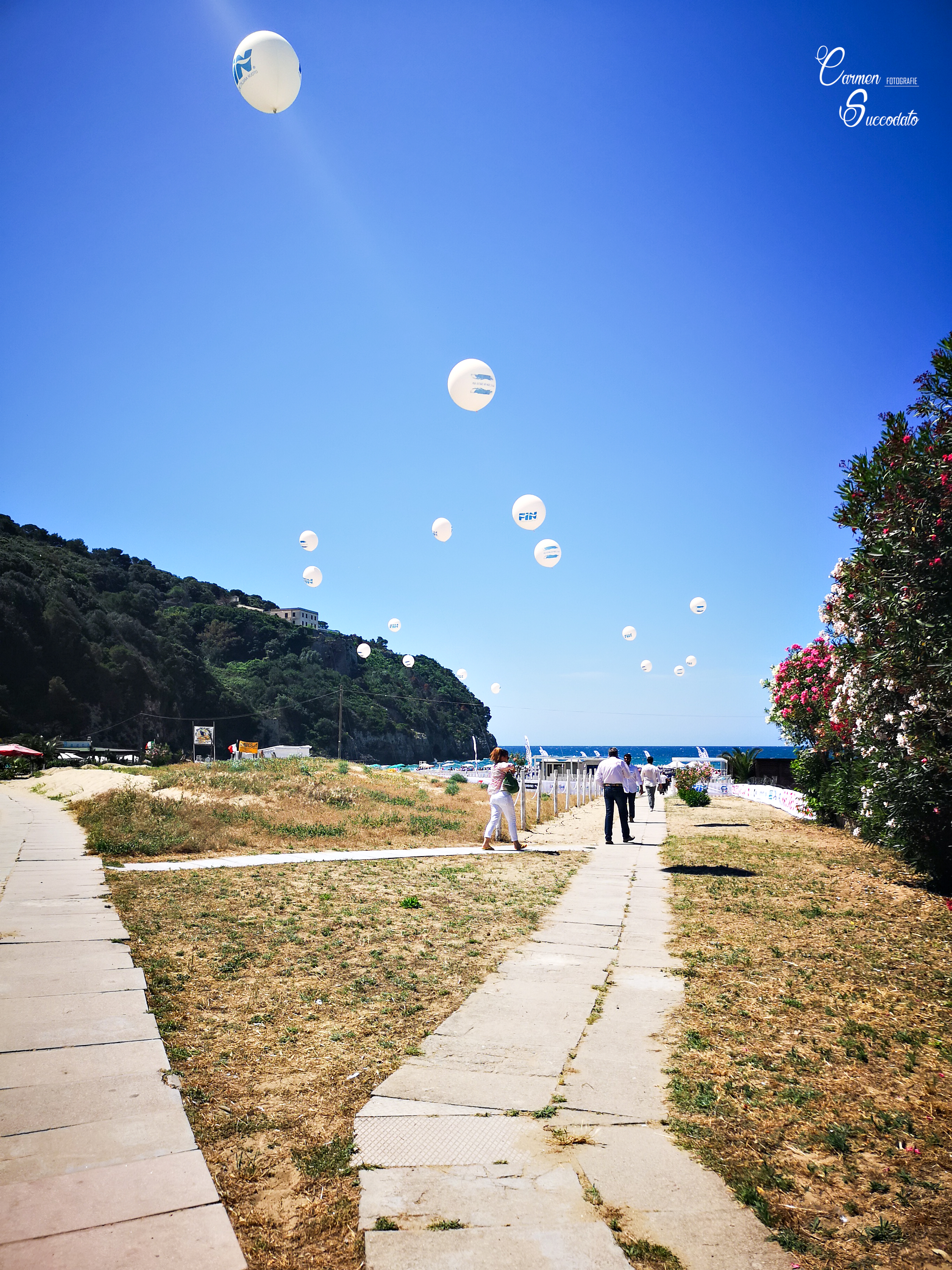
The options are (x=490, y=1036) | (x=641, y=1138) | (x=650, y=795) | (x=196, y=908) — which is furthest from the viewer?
(x=650, y=795)

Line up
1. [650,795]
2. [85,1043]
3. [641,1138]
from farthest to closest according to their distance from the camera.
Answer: [650,795] < [85,1043] < [641,1138]

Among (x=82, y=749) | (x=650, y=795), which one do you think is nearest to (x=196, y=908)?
(x=650, y=795)

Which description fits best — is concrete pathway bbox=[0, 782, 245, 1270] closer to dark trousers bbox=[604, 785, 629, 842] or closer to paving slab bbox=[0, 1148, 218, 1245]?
paving slab bbox=[0, 1148, 218, 1245]

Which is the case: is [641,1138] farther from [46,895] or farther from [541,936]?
[46,895]

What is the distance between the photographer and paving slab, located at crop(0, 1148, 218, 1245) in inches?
95.7

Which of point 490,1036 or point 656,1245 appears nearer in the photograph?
point 656,1245

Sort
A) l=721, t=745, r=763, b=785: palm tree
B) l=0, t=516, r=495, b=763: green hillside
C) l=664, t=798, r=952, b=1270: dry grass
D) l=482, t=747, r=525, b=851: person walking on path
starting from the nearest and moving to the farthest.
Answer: l=664, t=798, r=952, b=1270: dry grass < l=482, t=747, r=525, b=851: person walking on path < l=721, t=745, r=763, b=785: palm tree < l=0, t=516, r=495, b=763: green hillside

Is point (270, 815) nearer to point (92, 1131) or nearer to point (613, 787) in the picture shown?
point (613, 787)

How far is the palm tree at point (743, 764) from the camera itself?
31531 mm

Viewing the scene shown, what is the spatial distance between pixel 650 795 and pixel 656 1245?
22.1 metres

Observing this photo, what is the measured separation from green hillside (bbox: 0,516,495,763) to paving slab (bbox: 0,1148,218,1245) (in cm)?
6228

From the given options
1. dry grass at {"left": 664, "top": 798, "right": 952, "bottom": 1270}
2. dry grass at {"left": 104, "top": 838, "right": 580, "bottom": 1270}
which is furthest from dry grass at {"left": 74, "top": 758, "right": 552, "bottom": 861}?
dry grass at {"left": 664, "top": 798, "right": 952, "bottom": 1270}

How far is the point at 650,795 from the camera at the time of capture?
23.6 m

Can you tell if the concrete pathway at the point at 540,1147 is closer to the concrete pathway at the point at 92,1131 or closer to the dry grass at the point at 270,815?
the concrete pathway at the point at 92,1131
